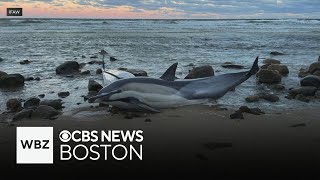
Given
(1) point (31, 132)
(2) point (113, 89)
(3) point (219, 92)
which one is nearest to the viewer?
(1) point (31, 132)

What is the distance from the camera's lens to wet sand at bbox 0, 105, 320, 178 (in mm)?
5789

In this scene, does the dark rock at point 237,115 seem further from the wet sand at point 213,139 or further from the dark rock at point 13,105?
the dark rock at point 13,105

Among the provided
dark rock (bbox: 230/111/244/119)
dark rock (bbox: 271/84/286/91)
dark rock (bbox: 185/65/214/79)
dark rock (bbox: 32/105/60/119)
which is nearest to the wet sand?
dark rock (bbox: 230/111/244/119)

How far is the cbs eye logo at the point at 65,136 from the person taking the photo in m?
7.04

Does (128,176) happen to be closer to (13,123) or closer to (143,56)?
(13,123)

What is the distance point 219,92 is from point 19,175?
17.2 feet

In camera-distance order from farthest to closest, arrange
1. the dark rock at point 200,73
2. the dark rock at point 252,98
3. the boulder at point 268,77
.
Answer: the dark rock at point 200,73
the boulder at point 268,77
the dark rock at point 252,98

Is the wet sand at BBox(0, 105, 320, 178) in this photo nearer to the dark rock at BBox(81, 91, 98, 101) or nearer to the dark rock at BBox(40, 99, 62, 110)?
the dark rock at BBox(40, 99, 62, 110)

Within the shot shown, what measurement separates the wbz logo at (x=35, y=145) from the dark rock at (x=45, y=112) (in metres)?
0.78

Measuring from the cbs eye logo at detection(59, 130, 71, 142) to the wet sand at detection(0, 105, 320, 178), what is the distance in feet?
0.47

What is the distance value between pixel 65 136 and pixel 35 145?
0.79 m

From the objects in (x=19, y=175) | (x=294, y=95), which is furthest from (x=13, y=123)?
(x=294, y=95)

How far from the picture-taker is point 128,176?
556 cm

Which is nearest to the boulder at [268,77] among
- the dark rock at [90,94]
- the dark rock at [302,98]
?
the dark rock at [302,98]
